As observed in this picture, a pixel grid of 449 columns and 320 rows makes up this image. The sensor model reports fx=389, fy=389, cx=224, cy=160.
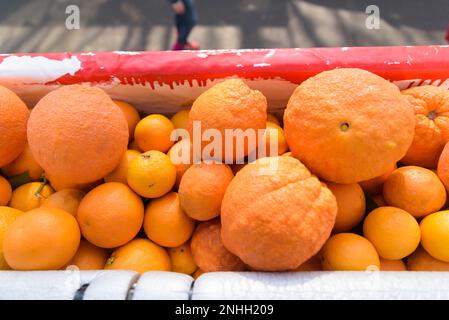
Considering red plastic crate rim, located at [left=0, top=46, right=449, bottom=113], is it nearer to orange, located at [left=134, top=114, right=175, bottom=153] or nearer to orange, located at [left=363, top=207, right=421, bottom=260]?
orange, located at [left=134, top=114, right=175, bottom=153]

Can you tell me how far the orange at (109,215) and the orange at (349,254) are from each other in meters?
0.49

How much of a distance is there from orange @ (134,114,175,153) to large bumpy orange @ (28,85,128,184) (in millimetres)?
122

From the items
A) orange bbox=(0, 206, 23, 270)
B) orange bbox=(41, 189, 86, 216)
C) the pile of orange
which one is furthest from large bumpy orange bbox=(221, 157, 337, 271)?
orange bbox=(0, 206, 23, 270)

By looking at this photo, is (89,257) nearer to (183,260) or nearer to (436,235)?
(183,260)

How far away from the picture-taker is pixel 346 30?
2791 mm

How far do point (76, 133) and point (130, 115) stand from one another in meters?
→ 0.31

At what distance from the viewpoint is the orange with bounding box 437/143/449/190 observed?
994 mm

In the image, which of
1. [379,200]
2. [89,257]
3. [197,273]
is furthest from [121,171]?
[379,200]

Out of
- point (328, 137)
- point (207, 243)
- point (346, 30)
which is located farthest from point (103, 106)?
point (346, 30)

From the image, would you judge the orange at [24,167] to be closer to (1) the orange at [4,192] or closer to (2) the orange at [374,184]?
(1) the orange at [4,192]

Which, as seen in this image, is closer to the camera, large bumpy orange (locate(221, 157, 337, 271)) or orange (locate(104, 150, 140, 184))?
large bumpy orange (locate(221, 157, 337, 271))

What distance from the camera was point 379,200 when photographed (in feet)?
3.48
